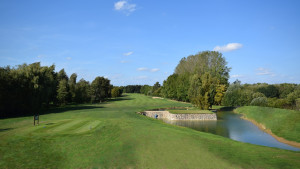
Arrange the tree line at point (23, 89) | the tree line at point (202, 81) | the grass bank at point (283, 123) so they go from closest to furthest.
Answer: the grass bank at point (283, 123)
the tree line at point (23, 89)
the tree line at point (202, 81)

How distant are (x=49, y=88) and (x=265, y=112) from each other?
50195mm

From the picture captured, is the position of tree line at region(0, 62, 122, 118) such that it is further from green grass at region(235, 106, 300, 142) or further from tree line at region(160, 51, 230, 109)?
green grass at region(235, 106, 300, 142)

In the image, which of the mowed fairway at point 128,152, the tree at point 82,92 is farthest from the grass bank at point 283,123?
the tree at point 82,92

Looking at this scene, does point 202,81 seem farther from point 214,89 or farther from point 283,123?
point 283,123

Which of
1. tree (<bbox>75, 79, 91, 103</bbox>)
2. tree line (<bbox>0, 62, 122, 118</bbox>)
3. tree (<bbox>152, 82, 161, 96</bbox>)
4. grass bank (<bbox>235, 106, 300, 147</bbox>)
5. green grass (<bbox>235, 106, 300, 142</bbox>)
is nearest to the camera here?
grass bank (<bbox>235, 106, 300, 147</bbox>)

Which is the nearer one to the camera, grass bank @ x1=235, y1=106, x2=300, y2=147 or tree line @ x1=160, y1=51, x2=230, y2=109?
grass bank @ x1=235, y1=106, x2=300, y2=147

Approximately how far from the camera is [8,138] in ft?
60.5

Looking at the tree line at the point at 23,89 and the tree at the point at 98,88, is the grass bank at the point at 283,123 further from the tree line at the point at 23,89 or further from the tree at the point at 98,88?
the tree at the point at 98,88

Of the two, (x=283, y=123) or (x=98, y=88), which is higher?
(x=98, y=88)

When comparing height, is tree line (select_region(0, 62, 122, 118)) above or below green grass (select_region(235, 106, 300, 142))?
above

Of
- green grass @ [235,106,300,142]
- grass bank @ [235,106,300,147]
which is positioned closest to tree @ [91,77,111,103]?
grass bank @ [235,106,300,147]

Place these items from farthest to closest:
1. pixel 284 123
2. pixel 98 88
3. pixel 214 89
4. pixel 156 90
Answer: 1. pixel 156 90
2. pixel 98 88
3. pixel 214 89
4. pixel 284 123

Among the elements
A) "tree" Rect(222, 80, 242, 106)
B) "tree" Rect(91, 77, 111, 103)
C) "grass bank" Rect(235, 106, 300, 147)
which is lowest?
"grass bank" Rect(235, 106, 300, 147)

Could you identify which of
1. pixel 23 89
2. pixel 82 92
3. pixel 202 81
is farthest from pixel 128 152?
pixel 82 92
